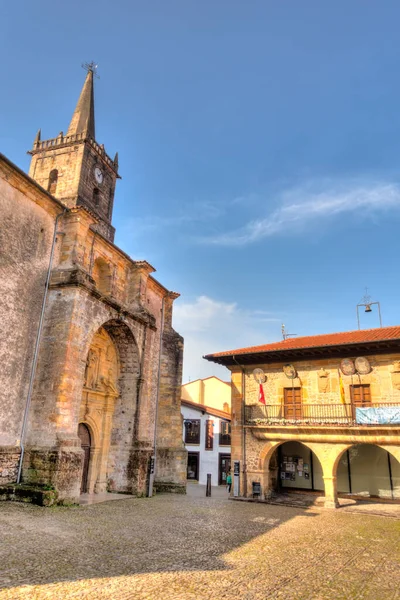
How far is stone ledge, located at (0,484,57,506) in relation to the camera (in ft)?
34.8

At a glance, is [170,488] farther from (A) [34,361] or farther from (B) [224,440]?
(B) [224,440]

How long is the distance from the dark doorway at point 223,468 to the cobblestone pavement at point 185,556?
16988mm

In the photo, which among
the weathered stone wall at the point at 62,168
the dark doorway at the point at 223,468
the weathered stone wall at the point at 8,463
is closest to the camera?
the weathered stone wall at the point at 8,463

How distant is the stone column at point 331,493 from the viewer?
15.7 metres

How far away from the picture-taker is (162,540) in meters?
7.97

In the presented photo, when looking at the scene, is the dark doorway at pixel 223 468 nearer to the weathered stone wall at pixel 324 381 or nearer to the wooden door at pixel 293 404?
the weathered stone wall at pixel 324 381

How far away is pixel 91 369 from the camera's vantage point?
51.0 ft

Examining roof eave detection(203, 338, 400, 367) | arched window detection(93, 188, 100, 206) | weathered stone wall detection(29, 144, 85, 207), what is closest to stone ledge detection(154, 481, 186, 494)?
roof eave detection(203, 338, 400, 367)

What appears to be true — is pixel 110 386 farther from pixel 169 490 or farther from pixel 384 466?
pixel 384 466

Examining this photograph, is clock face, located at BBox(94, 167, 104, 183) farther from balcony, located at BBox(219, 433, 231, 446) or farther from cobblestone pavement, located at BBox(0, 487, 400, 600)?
cobblestone pavement, located at BBox(0, 487, 400, 600)

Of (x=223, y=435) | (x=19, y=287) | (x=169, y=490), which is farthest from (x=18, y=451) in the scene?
(x=223, y=435)

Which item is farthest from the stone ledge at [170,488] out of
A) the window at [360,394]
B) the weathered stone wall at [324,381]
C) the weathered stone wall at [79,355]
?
the window at [360,394]

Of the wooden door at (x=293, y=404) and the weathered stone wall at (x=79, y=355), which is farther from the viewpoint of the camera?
the wooden door at (x=293, y=404)

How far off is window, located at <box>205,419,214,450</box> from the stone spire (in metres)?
19.6
